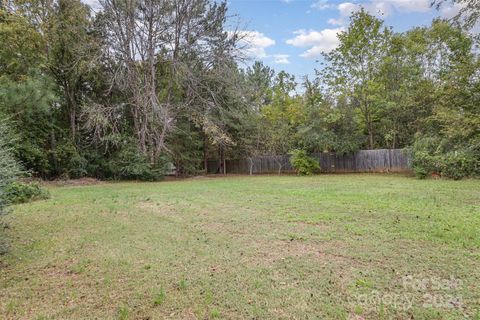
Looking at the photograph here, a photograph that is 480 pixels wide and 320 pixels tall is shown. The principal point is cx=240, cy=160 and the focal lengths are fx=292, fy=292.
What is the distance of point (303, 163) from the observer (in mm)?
16000

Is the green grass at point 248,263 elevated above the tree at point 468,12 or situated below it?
below

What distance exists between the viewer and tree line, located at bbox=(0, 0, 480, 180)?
1240 cm

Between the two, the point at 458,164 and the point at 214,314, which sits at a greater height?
the point at 458,164

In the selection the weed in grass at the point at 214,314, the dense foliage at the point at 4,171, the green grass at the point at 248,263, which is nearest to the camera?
the weed in grass at the point at 214,314

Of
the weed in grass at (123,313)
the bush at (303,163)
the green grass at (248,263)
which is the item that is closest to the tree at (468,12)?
the green grass at (248,263)

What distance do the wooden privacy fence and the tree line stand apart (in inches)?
32.8

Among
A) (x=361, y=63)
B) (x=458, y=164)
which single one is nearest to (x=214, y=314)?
(x=458, y=164)

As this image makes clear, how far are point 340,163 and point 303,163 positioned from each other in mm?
2378

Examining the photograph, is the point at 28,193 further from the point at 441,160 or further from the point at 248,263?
the point at 441,160

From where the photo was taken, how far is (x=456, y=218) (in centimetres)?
481

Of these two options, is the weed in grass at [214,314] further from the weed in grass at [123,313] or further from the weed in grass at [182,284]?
the weed in grass at [123,313]

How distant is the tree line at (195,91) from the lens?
1240 cm

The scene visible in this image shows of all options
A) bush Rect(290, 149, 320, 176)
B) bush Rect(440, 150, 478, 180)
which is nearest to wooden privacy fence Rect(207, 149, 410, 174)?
bush Rect(290, 149, 320, 176)

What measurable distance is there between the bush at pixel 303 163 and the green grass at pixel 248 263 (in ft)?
32.5
